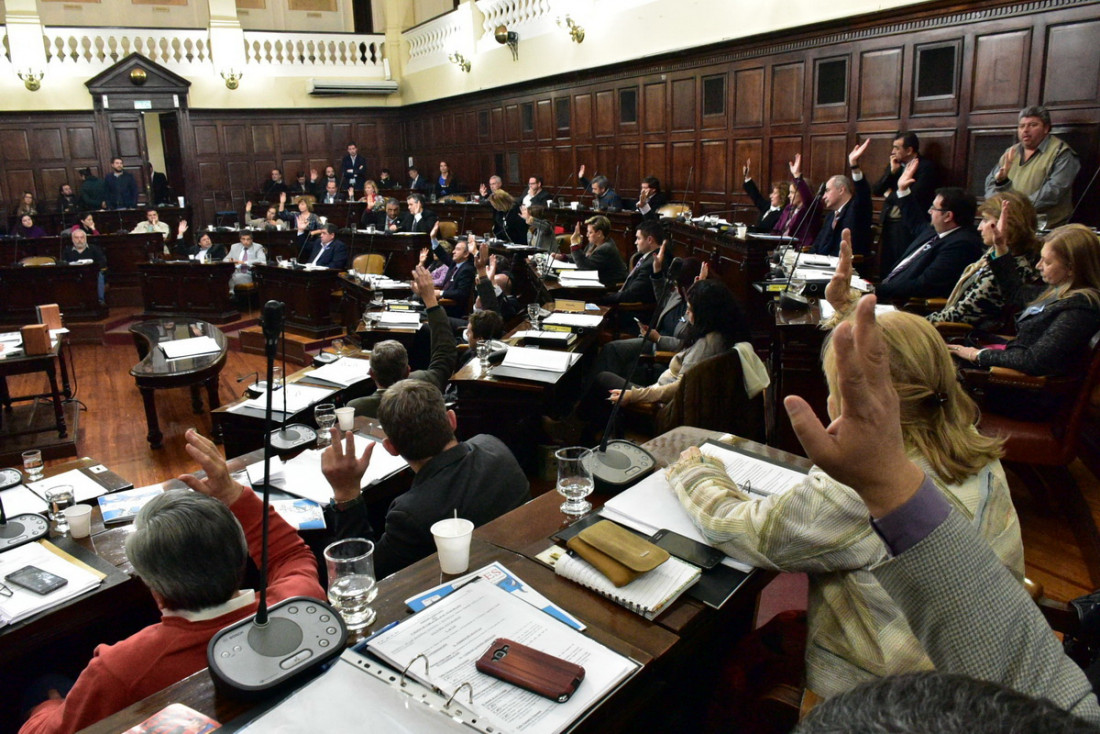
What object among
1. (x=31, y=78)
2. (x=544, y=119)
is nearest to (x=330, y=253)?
(x=544, y=119)

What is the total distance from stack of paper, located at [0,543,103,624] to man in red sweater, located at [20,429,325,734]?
24cm

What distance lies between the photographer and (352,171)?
14.7m

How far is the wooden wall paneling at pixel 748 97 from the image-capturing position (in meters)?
8.20

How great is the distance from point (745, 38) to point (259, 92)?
10.2 metres

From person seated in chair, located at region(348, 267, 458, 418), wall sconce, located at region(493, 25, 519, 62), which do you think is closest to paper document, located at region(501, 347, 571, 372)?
person seated in chair, located at region(348, 267, 458, 418)

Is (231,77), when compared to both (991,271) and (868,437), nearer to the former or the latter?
(991,271)

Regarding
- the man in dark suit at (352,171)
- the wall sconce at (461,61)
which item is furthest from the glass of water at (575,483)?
the man in dark suit at (352,171)

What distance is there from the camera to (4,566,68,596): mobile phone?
6.13ft

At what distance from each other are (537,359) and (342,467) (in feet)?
6.03

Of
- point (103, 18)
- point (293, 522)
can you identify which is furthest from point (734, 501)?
point (103, 18)

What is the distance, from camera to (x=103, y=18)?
14.1 meters

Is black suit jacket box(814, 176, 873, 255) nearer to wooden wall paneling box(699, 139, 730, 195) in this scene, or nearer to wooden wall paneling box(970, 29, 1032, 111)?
wooden wall paneling box(970, 29, 1032, 111)

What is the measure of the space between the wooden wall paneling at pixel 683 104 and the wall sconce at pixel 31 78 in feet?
35.9

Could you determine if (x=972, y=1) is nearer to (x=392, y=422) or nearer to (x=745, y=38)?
(x=745, y=38)
